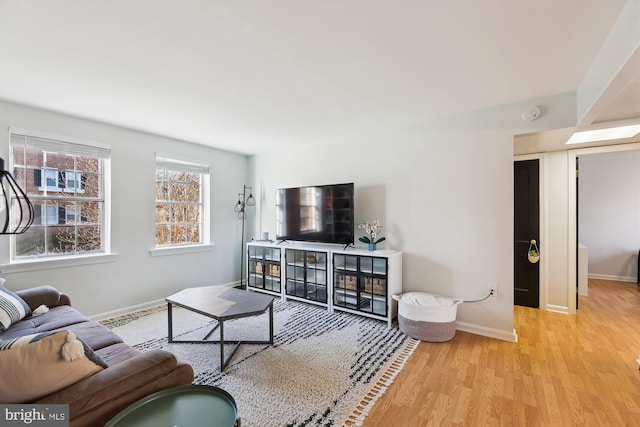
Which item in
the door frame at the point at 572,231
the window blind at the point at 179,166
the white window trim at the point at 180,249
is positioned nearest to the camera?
the door frame at the point at 572,231

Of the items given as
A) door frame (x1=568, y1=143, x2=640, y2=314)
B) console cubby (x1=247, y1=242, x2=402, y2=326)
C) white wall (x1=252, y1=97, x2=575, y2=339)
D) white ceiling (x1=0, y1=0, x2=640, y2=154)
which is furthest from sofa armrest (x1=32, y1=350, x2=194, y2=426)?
door frame (x1=568, y1=143, x2=640, y2=314)

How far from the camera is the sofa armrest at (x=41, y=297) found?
2336 mm

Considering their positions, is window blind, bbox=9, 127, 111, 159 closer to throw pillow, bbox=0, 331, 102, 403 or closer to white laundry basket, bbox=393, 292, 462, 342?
throw pillow, bbox=0, 331, 102, 403

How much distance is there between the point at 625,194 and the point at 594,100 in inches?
184

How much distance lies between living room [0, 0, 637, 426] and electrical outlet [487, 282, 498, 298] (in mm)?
43

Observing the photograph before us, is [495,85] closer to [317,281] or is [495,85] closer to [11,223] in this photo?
[317,281]

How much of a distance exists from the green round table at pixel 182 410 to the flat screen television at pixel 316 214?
8.33 feet

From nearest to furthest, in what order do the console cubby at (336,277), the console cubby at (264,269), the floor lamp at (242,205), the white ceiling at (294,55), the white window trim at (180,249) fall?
the white ceiling at (294,55) < the console cubby at (336,277) < the white window trim at (180,249) < the console cubby at (264,269) < the floor lamp at (242,205)

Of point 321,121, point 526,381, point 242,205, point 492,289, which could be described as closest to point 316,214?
point 321,121

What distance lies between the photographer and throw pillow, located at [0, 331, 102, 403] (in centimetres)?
100

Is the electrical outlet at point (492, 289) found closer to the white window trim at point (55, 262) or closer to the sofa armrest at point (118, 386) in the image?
the sofa armrest at point (118, 386)

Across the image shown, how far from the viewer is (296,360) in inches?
92.3

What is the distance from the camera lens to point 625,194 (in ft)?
16.4

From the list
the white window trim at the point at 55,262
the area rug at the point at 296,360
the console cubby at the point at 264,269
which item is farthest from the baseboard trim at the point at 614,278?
the white window trim at the point at 55,262
